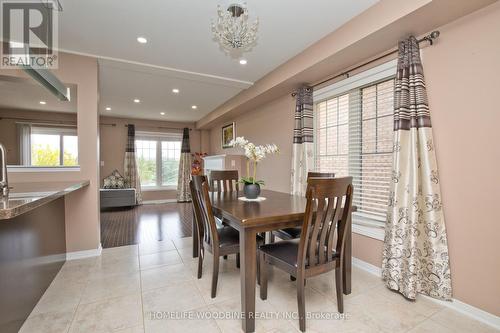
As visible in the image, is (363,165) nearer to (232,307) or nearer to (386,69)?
(386,69)

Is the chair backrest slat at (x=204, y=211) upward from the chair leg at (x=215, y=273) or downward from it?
upward

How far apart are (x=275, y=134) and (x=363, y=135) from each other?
164 cm

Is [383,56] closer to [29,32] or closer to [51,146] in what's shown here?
[29,32]

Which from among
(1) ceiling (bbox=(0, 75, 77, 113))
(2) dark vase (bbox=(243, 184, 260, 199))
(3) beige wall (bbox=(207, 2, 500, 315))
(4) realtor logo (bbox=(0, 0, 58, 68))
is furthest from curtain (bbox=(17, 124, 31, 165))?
(3) beige wall (bbox=(207, 2, 500, 315))

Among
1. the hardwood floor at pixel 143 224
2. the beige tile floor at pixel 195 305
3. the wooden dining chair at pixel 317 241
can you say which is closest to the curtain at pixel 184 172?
the hardwood floor at pixel 143 224

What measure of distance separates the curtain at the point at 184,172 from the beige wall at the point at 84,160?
413cm

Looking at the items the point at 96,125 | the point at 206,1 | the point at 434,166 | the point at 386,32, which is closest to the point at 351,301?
the point at 434,166

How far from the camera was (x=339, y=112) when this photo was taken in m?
2.88

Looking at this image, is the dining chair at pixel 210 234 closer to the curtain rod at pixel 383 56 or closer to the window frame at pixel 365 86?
the window frame at pixel 365 86

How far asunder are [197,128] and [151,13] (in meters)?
5.37

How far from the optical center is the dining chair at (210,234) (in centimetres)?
190

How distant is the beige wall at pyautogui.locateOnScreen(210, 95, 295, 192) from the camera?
3.67 meters

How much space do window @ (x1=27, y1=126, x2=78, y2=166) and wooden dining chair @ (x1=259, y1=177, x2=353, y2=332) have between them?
609cm

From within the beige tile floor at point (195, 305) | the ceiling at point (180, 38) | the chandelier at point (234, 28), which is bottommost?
the beige tile floor at point (195, 305)
